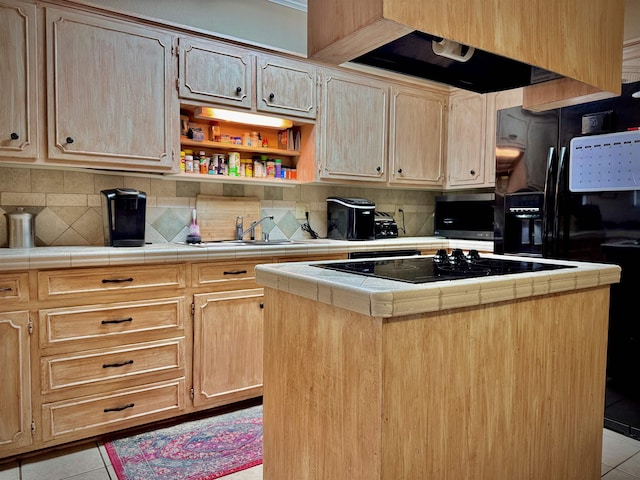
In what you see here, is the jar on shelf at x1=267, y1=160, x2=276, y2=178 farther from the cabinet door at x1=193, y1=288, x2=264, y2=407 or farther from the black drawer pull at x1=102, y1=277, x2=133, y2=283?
the black drawer pull at x1=102, y1=277, x2=133, y2=283

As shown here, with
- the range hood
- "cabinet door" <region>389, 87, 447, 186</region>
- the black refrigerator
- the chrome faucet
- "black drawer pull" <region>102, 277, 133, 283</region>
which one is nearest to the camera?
the range hood

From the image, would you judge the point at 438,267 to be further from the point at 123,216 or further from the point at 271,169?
the point at 271,169

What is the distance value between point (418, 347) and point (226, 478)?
→ 1.33m

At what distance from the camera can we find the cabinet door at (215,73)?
266 centimetres

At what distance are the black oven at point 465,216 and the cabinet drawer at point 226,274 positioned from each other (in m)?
1.83

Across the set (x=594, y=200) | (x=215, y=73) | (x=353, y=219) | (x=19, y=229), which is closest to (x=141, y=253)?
(x=19, y=229)

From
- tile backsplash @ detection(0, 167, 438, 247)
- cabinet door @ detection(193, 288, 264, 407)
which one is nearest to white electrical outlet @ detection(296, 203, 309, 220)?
tile backsplash @ detection(0, 167, 438, 247)

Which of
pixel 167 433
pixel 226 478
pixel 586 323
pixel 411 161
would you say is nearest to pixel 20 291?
pixel 167 433

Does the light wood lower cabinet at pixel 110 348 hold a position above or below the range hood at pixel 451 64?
below

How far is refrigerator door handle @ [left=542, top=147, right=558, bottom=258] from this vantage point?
2668 millimetres

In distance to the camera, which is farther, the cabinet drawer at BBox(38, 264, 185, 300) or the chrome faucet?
the chrome faucet

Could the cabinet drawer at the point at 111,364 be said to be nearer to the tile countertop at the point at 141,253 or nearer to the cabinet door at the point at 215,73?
the tile countertop at the point at 141,253

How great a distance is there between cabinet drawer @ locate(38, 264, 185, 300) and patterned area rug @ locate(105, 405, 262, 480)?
77 centimetres

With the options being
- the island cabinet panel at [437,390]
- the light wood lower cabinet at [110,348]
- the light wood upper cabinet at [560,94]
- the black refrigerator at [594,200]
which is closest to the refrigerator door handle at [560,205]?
the black refrigerator at [594,200]
